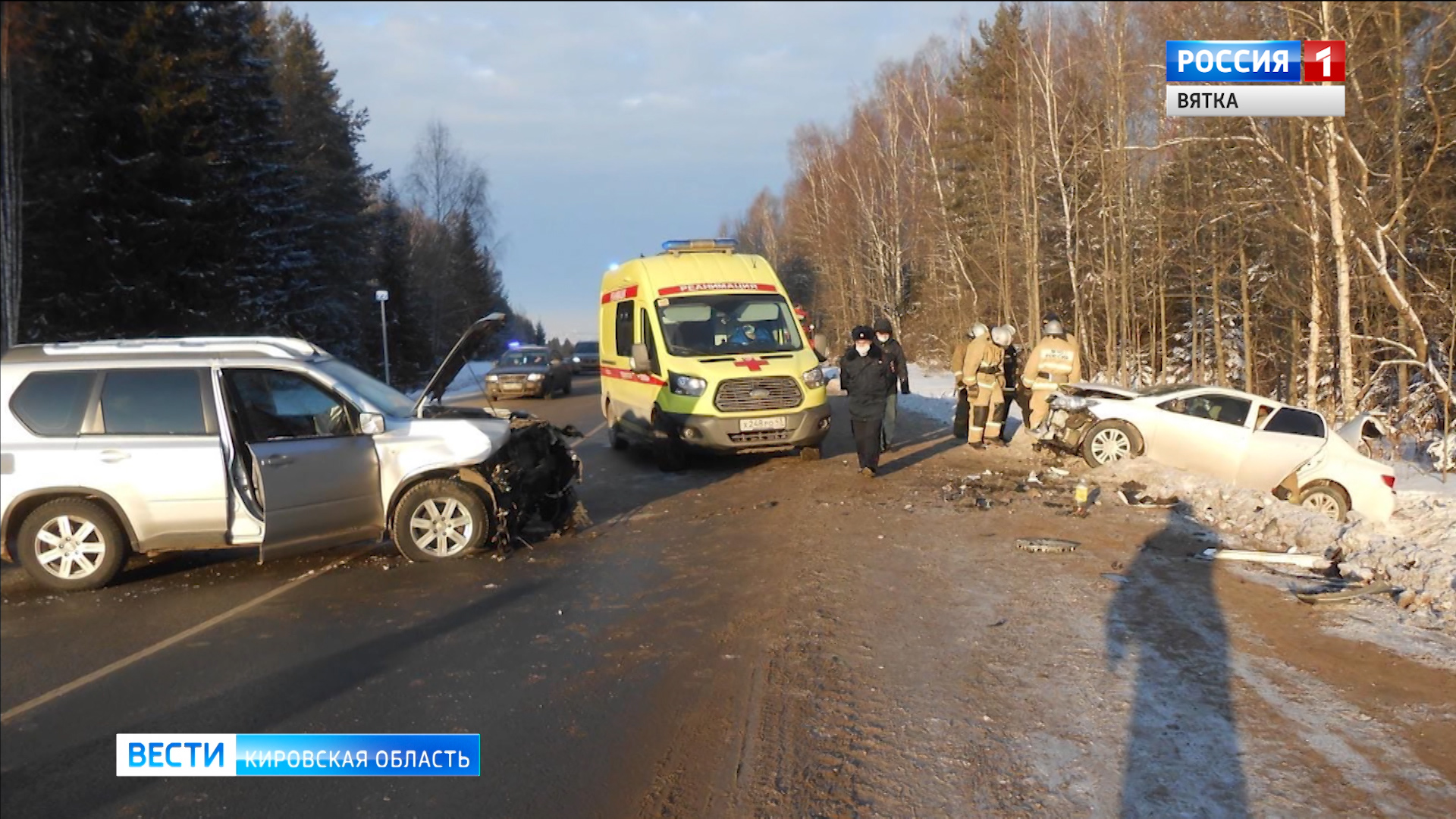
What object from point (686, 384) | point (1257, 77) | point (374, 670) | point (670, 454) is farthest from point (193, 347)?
point (1257, 77)

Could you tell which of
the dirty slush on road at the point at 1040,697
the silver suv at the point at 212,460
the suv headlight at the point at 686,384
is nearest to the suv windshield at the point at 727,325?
the suv headlight at the point at 686,384

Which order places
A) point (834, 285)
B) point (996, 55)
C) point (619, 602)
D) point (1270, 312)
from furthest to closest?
point (834, 285) → point (996, 55) → point (1270, 312) → point (619, 602)

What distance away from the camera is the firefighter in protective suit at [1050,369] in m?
12.8

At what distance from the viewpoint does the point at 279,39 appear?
123 ft

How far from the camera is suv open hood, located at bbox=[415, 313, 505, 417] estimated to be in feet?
27.2

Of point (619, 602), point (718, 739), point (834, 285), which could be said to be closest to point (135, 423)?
point (619, 602)

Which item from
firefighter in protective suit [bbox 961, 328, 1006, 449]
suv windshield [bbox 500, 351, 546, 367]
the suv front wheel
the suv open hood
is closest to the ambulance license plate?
firefighter in protective suit [bbox 961, 328, 1006, 449]

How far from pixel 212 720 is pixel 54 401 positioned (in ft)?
13.3

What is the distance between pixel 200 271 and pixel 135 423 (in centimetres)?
1514

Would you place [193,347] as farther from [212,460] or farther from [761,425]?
[761,425]

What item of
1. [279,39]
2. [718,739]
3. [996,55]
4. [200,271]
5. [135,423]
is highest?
[279,39]

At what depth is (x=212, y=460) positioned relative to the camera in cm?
725

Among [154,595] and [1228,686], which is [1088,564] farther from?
[154,595]

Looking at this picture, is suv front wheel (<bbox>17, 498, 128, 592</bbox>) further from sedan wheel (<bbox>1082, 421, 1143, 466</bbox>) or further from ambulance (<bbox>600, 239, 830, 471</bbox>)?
sedan wheel (<bbox>1082, 421, 1143, 466</bbox>)
